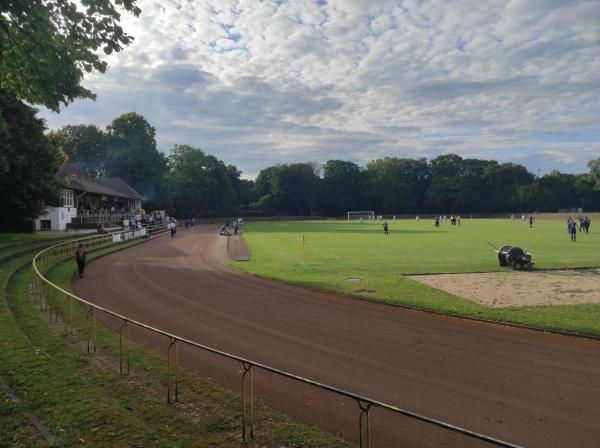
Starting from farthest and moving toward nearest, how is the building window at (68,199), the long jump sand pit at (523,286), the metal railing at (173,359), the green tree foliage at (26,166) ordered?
the building window at (68,199) → the green tree foliage at (26,166) → the long jump sand pit at (523,286) → the metal railing at (173,359)

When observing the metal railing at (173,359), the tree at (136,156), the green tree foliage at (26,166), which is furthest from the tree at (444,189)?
the green tree foliage at (26,166)

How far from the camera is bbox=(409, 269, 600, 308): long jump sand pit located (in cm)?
1519

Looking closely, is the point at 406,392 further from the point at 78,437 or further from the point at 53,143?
the point at 53,143

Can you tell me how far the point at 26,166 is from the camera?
109 ft

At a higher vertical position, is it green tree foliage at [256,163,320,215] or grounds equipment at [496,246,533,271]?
A: green tree foliage at [256,163,320,215]

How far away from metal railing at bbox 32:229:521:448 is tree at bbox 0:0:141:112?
201 inches

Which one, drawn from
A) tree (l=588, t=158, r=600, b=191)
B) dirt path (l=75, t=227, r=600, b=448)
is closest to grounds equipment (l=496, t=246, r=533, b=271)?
dirt path (l=75, t=227, r=600, b=448)

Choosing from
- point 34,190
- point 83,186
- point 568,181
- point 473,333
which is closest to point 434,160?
point 568,181

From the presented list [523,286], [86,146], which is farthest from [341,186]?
[523,286]

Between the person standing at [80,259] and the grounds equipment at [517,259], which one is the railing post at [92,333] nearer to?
the person standing at [80,259]

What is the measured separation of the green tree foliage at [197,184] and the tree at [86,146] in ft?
49.7

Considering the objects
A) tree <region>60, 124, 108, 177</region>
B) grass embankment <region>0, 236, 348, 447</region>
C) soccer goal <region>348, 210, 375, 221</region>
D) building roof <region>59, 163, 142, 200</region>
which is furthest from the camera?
soccer goal <region>348, 210, 375, 221</region>

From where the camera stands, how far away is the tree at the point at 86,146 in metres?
94.6

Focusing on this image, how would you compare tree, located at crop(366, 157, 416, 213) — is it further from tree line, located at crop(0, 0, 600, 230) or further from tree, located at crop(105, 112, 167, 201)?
tree, located at crop(105, 112, 167, 201)
